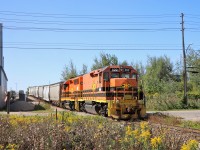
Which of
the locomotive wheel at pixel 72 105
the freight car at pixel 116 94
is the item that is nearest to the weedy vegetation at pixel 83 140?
the freight car at pixel 116 94

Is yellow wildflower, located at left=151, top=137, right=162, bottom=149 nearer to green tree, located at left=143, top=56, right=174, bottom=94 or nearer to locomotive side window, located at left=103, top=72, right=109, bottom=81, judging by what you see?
locomotive side window, located at left=103, top=72, right=109, bottom=81

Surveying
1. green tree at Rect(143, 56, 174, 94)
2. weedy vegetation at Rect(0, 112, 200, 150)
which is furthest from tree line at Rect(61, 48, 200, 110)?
weedy vegetation at Rect(0, 112, 200, 150)

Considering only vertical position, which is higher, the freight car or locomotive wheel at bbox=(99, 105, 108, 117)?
the freight car

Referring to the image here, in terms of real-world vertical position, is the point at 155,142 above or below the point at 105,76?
below

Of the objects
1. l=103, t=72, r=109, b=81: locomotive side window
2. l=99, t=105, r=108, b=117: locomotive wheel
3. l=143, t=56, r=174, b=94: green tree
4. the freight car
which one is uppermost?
l=143, t=56, r=174, b=94: green tree

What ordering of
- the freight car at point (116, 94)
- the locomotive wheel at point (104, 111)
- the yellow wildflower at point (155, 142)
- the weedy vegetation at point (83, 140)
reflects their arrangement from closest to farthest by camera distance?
the yellow wildflower at point (155, 142)
the weedy vegetation at point (83, 140)
the freight car at point (116, 94)
the locomotive wheel at point (104, 111)

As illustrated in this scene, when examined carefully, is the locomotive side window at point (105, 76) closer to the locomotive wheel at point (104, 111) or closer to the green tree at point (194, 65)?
the locomotive wheel at point (104, 111)

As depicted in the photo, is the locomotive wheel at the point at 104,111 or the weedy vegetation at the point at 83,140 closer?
the weedy vegetation at the point at 83,140

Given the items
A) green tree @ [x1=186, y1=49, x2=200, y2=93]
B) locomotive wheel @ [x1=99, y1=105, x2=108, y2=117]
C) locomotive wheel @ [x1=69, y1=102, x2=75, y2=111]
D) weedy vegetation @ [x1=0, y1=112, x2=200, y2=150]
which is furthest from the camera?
green tree @ [x1=186, y1=49, x2=200, y2=93]

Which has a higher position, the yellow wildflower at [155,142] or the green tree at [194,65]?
the green tree at [194,65]

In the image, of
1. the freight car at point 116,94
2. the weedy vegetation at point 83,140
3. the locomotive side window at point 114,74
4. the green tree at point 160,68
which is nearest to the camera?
the weedy vegetation at point 83,140

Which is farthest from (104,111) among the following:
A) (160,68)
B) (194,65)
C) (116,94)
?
(160,68)

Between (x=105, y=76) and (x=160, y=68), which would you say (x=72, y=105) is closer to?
(x=105, y=76)

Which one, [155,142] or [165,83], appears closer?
[155,142]
